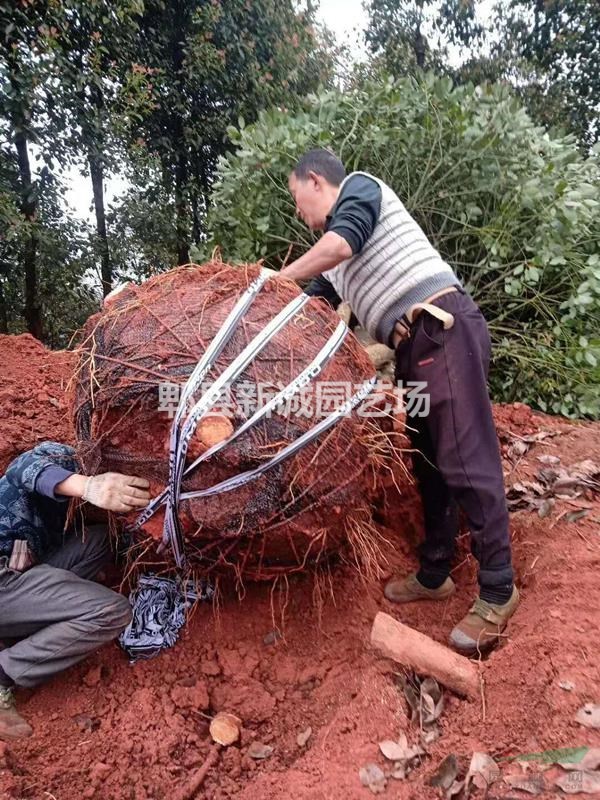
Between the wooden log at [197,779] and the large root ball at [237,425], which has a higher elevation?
the large root ball at [237,425]

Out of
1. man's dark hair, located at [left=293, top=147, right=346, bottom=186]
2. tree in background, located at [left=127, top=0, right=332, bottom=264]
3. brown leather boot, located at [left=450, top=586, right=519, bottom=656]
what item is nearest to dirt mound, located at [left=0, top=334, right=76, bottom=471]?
man's dark hair, located at [left=293, top=147, right=346, bottom=186]

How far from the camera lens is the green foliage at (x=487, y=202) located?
395 cm

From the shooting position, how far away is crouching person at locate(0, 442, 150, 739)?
2.26 m

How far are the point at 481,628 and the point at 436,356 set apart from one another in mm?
1067

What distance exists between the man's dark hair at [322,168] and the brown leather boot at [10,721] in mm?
2455

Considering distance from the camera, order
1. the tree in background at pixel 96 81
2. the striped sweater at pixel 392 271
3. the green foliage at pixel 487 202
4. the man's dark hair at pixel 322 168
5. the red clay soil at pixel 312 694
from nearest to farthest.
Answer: the red clay soil at pixel 312 694, the striped sweater at pixel 392 271, the man's dark hair at pixel 322 168, the green foliage at pixel 487 202, the tree in background at pixel 96 81

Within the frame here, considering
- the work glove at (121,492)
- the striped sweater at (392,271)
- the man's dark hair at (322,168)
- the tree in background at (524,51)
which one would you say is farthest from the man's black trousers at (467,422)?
the tree in background at (524,51)

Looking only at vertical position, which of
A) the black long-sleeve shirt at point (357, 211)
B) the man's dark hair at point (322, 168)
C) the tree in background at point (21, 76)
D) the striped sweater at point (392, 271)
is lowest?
the striped sweater at point (392, 271)

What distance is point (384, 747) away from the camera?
1845mm

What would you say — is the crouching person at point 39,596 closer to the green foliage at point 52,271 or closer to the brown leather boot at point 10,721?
the brown leather boot at point 10,721

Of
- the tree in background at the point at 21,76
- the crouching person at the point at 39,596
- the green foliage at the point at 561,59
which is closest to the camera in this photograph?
the crouching person at the point at 39,596

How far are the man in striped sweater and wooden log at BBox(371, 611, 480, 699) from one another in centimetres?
29

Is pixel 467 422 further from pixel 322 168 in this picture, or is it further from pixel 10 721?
pixel 10 721

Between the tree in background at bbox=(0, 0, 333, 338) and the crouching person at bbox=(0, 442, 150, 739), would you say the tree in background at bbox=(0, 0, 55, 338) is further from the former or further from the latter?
the crouching person at bbox=(0, 442, 150, 739)
